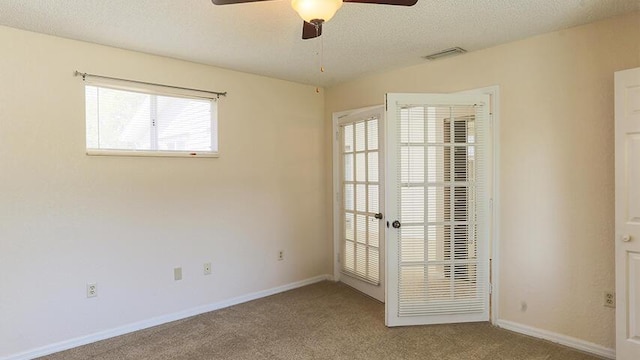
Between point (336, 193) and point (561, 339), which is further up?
point (336, 193)

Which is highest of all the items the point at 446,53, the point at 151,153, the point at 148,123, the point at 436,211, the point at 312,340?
the point at 446,53

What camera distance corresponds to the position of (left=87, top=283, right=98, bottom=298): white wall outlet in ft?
9.70

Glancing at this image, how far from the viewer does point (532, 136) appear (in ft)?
9.62

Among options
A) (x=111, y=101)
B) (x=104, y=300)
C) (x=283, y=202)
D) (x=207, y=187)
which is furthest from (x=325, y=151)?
(x=104, y=300)

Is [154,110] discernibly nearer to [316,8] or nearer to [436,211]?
[316,8]

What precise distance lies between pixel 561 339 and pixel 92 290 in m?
3.75

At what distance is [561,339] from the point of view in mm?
2793

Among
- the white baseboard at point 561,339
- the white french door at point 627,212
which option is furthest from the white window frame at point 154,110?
the white french door at point 627,212

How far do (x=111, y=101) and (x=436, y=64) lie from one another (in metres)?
2.97

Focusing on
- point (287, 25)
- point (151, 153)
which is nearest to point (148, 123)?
point (151, 153)

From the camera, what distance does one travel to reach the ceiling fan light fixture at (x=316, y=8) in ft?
5.12

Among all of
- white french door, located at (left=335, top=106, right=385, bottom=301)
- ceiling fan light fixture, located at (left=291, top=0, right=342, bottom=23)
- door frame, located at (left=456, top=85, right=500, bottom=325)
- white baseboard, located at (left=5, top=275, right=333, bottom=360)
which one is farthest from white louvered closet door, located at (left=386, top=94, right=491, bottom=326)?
ceiling fan light fixture, located at (left=291, top=0, right=342, bottom=23)

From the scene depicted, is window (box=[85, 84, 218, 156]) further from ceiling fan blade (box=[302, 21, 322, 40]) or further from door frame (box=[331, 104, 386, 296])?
ceiling fan blade (box=[302, 21, 322, 40])

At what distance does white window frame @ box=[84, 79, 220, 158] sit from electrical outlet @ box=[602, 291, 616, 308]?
135 inches
